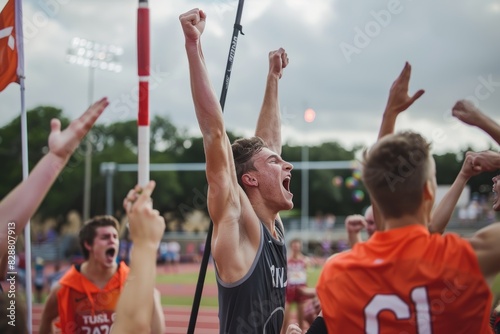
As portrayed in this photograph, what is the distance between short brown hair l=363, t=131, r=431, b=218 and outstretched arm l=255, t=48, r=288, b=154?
194 cm

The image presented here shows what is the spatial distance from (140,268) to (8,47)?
291 cm

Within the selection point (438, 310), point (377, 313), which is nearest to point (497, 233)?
point (438, 310)

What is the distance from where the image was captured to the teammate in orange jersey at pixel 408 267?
212 centimetres

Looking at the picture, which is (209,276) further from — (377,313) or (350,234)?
(377,313)

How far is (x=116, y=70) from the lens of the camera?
28.4 metres

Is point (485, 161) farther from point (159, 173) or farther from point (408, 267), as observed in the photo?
point (159, 173)

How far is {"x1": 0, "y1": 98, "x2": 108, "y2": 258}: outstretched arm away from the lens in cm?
200

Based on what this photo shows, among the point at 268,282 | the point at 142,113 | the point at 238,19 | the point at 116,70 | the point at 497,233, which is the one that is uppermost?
the point at 116,70

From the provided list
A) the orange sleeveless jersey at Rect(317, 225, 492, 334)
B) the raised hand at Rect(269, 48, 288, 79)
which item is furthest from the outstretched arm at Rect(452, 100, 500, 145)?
the raised hand at Rect(269, 48, 288, 79)

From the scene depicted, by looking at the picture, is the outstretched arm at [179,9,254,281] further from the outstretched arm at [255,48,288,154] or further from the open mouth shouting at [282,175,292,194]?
the outstretched arm at [255,48,288,154]

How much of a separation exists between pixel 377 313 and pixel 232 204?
1.16 meters

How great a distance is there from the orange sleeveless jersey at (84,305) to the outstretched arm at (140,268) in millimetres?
3209

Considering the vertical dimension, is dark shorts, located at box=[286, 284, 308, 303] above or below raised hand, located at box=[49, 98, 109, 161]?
below

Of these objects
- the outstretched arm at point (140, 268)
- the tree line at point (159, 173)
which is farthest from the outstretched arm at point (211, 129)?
the tree line at point (159, 173)
